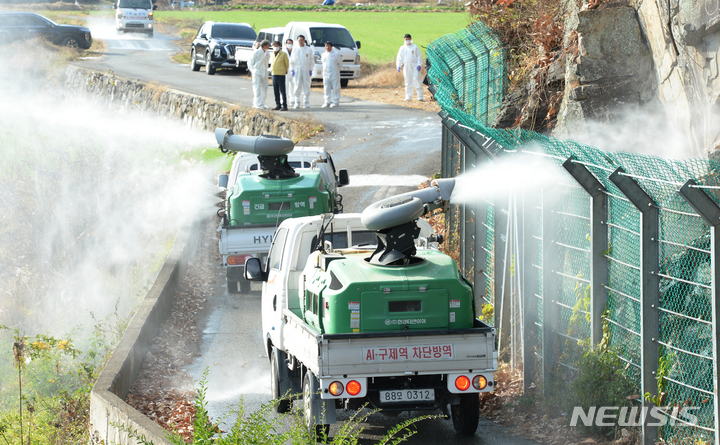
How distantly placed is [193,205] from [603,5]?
11.4 metres

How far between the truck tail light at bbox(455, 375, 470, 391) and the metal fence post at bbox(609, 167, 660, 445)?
136 cm

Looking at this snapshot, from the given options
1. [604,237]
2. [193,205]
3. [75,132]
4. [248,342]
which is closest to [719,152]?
[604,237]

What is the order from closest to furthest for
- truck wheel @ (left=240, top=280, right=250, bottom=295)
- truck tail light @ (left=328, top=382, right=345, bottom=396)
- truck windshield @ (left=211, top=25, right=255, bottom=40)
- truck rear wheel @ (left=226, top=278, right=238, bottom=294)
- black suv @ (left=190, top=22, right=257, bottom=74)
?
truck tail light @ (left=328, top=382, right=345, bottom=396) < truck rear wheel @ (left=226, top=278, right=238, bottom=294) < truck wheel @ (left=240, top=280, right=250, bottom=295) < black suv @ (left=190, top=22, right=257, bottom=74) < truck windshield @ (left=211, top=25, right=255, bottom=40)

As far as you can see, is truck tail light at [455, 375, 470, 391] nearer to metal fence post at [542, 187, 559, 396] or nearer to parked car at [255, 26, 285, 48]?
metal fence post at [542, 187, 559, 396]

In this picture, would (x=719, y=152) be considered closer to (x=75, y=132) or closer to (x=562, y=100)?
(x=562, y=100)

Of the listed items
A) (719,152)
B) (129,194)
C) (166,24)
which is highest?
(166,24)

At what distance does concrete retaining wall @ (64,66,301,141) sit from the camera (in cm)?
2473

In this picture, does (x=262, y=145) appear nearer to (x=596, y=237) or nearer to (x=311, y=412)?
(x=311, y=412)

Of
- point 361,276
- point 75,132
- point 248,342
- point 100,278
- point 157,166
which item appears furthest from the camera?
point 75,132

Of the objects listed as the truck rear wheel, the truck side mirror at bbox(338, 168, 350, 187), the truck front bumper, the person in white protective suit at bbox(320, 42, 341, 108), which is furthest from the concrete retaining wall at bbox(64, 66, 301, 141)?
the truck front bumper

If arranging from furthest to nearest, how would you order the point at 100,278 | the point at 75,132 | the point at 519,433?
the point at 75,132 < the point at 100,278 < the point at 519,433

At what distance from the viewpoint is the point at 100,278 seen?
19094 mm

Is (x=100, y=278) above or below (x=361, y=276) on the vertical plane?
below

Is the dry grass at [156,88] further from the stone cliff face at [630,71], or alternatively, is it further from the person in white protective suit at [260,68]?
the stone cliff face at [630,71]
